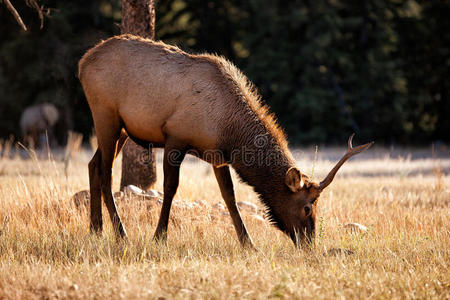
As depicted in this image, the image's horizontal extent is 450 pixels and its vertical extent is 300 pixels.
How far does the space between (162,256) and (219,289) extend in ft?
3.49

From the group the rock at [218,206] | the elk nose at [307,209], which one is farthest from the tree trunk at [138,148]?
the elk nose at [307,209]

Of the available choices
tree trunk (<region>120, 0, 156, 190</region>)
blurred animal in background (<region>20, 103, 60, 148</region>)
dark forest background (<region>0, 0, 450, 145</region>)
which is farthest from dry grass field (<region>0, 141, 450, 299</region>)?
dark forest background (<region>0, 0, 450, 145</region>)

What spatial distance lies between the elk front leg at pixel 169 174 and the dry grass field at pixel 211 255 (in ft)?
0.64

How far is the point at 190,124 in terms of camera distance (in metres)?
5.39

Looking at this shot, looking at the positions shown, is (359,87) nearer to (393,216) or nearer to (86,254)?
(393,216)

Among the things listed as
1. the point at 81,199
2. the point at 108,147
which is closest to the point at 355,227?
the point at 108,147

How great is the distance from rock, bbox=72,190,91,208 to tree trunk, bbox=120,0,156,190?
2.71 ft

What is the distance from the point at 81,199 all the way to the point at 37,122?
41.8 ft

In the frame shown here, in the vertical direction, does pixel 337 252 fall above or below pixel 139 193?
below

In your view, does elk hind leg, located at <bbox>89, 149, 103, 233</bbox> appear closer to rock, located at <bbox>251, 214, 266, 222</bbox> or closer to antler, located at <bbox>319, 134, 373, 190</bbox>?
rock, located at <bbox>251, 214, 266, 222</bbox>

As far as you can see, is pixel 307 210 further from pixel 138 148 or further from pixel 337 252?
pixel 138 148

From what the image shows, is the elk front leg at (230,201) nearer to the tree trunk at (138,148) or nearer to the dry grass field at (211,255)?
the dry grass field at (211,255)

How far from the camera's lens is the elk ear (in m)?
5.10

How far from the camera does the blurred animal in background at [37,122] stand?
18344 mm
